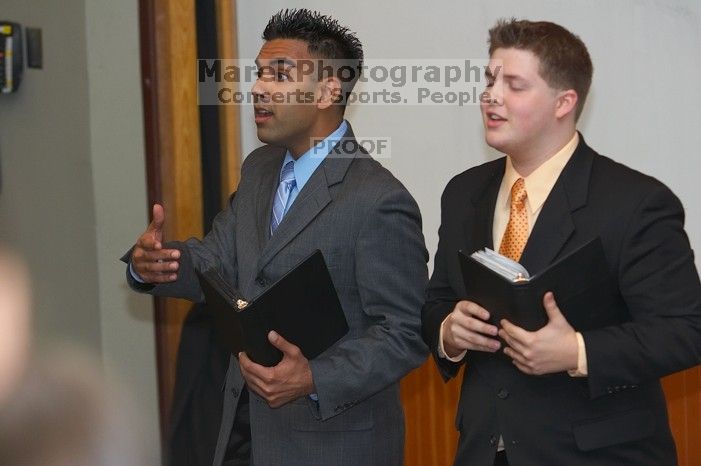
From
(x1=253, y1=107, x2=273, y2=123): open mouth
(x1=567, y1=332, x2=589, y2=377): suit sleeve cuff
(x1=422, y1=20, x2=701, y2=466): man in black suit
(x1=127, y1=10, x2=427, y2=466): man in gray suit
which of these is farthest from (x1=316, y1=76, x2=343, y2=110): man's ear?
(x1=567, y1=332, x2=589, y2=377): suit sleeve cuff

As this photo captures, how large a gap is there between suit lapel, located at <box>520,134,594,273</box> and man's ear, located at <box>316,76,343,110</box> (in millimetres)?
726

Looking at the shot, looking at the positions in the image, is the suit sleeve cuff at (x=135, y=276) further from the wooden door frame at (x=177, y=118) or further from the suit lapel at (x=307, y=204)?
the wooden door frame at (x=177, y=118)

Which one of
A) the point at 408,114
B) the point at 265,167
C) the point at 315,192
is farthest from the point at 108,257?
the point at 315,192

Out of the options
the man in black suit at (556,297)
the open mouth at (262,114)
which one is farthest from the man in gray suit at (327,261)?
the man in black suit at (556,297)

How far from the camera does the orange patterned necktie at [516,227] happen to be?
6.99 feet

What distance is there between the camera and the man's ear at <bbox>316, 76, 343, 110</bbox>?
2604 millimetres

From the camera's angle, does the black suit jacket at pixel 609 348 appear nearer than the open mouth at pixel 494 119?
Yes

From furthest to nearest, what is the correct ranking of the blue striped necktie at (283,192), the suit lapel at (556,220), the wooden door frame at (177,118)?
1. the wooden door frame at (177,118)
2. the blue striped necktie at (283,192)
3. the suit lapel at (556,220)

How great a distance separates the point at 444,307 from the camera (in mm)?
2264

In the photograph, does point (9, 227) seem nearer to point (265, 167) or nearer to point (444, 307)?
point (265, 167)

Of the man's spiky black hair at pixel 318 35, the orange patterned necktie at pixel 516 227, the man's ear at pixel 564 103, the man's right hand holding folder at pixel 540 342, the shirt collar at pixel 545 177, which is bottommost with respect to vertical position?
the man's right hand holding folder at pixel 540 342

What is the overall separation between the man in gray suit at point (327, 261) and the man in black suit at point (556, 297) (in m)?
0.12

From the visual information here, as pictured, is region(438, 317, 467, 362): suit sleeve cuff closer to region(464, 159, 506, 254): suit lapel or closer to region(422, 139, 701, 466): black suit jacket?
region(422, 139, 701, 466): black suit jacket

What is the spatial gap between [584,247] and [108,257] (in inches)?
105
